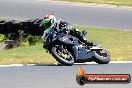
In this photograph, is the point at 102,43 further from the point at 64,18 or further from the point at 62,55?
the point at 64,18

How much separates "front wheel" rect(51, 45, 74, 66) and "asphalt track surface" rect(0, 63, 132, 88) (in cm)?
17

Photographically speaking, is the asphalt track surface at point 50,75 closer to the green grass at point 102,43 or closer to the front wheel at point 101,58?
the front wheel at point 101,58

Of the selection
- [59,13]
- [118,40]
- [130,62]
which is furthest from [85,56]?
[59,13]

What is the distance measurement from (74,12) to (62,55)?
14.5m

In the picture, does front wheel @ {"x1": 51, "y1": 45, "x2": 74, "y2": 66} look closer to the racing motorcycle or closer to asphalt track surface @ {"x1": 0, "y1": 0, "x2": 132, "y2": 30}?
the racing motorcycle

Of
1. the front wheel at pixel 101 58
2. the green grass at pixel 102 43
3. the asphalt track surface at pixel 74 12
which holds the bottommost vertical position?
the asphalt track surface at pixel 74 12

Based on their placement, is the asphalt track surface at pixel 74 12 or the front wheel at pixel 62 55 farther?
the asphalt track surface at pixel 74 12

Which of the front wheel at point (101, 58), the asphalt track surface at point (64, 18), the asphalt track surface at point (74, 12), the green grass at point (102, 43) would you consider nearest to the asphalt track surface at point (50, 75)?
the asphalt track surface at point (64, 18)

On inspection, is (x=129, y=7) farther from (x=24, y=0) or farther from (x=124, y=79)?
(x=124, y=79)

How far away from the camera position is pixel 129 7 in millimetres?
30719

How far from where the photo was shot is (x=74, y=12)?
2900cm

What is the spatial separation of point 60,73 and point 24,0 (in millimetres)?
19340

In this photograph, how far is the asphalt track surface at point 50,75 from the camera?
11.7 meters

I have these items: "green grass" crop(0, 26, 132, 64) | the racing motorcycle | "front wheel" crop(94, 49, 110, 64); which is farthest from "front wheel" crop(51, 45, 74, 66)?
"green grass" crop(0, 26, 132, 64)
